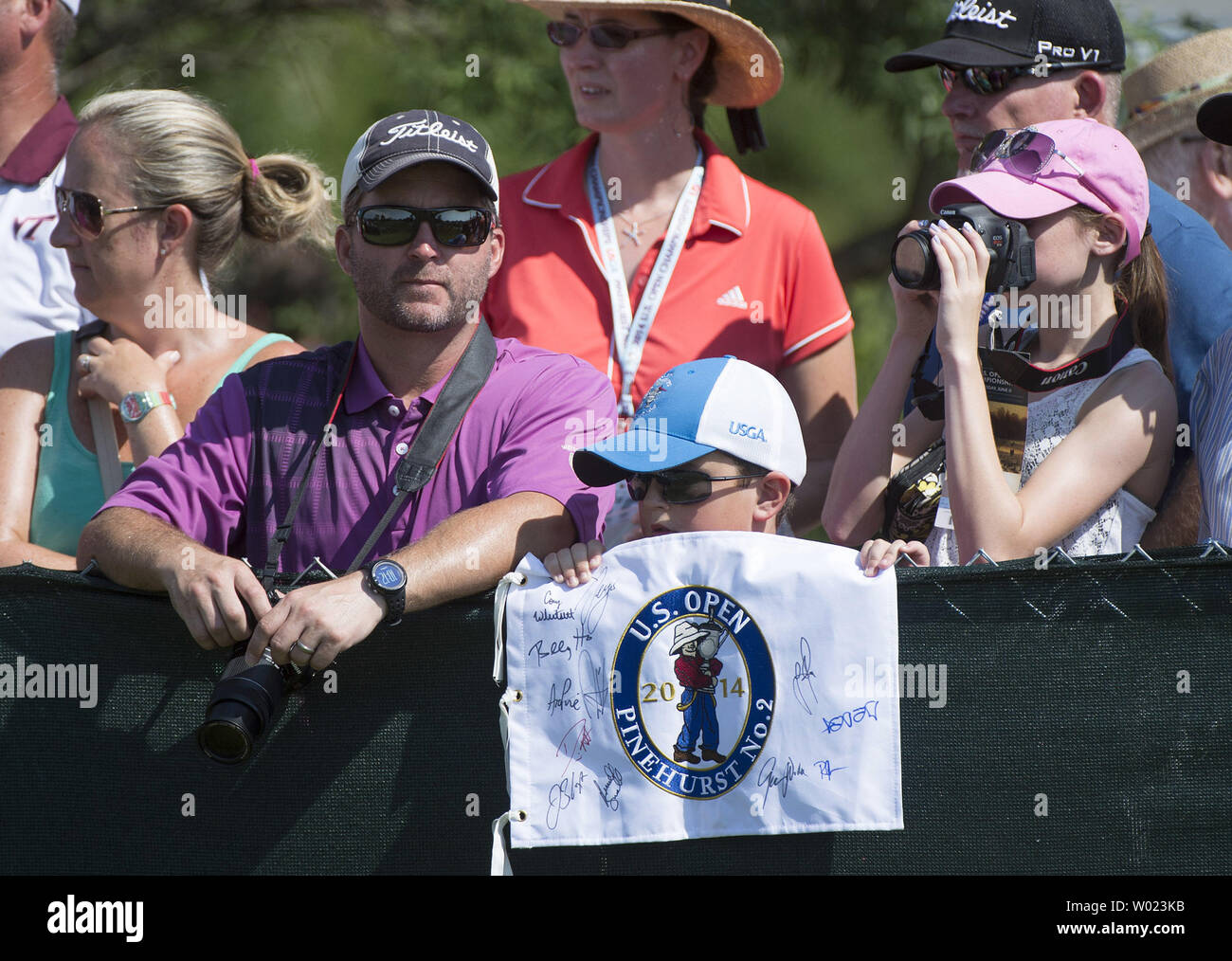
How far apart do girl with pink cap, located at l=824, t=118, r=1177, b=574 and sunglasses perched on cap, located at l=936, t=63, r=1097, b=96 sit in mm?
431

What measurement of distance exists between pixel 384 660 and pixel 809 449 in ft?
5.17

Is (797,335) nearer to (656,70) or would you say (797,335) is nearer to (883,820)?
(656,70)

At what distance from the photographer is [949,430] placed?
9.96 feet

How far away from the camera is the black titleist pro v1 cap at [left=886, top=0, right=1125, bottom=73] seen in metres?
3.89

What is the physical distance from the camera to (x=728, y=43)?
436cm
